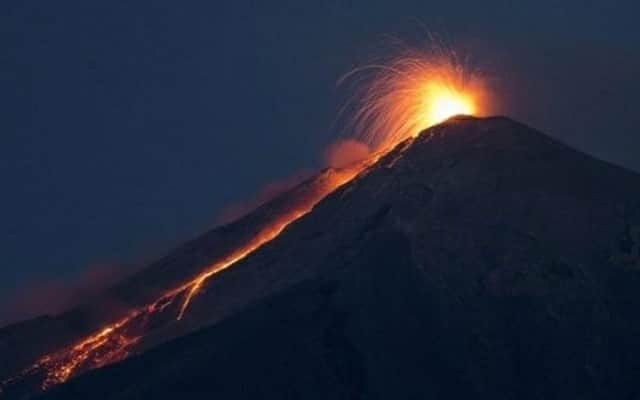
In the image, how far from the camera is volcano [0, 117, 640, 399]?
4385 inches

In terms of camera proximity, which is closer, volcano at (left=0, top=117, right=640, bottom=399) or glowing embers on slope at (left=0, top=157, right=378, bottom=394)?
volcano at (left=0, top=117, right=640, bottom=399)

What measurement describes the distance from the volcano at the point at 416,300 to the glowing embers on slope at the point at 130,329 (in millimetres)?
298

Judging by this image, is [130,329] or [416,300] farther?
[130,329]

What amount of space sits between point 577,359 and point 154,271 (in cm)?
3819

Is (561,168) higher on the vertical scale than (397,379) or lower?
higher

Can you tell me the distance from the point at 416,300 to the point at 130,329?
20.1 metres

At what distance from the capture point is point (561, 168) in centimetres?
13012

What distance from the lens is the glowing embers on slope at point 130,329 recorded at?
122875 mm

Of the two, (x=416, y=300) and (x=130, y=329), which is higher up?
(x=130, y=329)

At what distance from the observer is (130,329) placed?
5002 inches

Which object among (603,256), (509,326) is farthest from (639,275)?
(509,326)

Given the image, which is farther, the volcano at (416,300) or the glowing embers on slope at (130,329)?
the glowing embers on slope at (130,329)

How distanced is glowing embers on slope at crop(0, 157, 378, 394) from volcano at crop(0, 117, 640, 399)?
0.30 meters

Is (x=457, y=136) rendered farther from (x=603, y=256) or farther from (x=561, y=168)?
(x=603, y=256)
